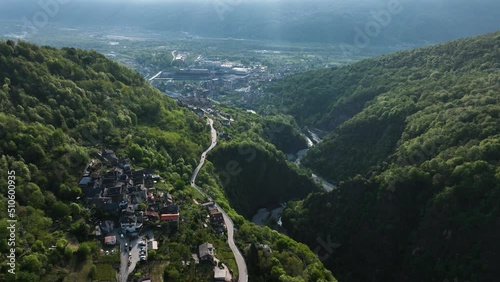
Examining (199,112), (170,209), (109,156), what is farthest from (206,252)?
(199,112)

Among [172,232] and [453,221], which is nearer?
[172,232]

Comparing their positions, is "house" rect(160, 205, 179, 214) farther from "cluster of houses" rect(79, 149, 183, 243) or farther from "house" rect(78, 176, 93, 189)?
"house" rect(78, 176, 93, 189)

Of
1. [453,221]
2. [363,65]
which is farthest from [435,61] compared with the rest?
[453,221]

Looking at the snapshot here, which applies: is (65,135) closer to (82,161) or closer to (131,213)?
(82,161)

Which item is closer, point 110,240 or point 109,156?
point 110,240

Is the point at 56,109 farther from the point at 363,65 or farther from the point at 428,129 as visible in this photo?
the point at 363,65

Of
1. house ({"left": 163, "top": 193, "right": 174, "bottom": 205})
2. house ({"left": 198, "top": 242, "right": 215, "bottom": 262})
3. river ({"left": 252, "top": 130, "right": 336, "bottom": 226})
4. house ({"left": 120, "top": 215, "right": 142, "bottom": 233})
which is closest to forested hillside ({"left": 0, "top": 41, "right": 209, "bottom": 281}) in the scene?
house ({"left": 120, "top": 215, "right": 142, "bottom": 233})

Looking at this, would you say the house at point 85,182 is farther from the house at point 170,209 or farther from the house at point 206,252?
the house at point 206,252
